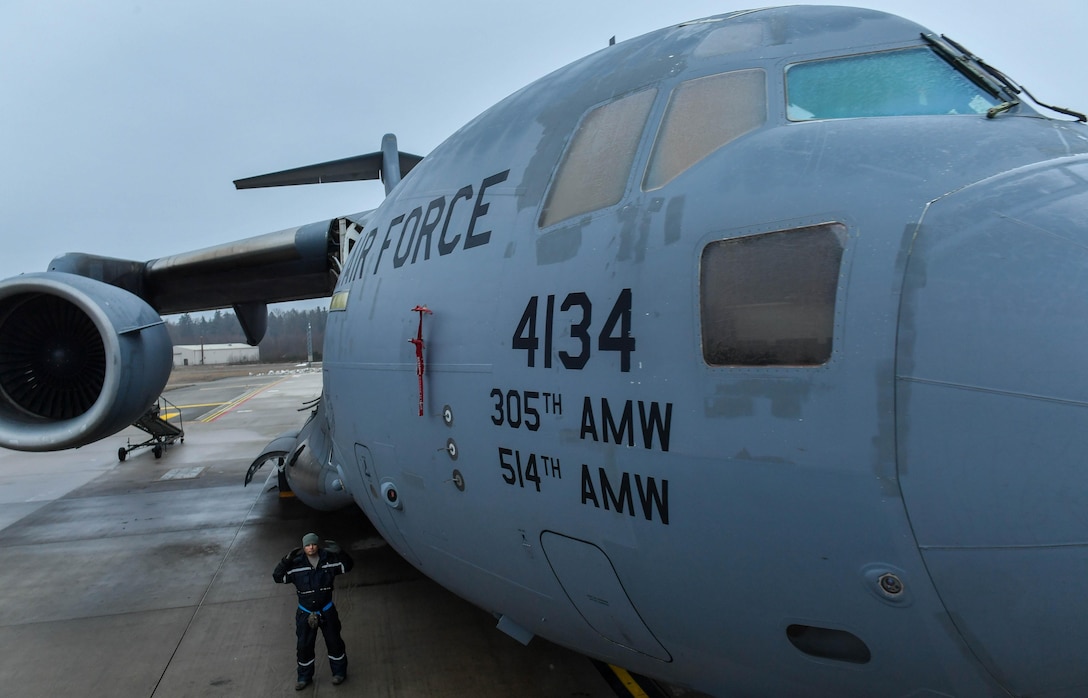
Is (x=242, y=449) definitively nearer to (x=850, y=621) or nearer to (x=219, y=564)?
(x=219, y=564)

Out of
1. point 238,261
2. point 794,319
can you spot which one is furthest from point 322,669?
point 238,261

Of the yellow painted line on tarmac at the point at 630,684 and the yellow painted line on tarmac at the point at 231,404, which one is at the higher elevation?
the yellow painted line on tarmac at the point at 231,404

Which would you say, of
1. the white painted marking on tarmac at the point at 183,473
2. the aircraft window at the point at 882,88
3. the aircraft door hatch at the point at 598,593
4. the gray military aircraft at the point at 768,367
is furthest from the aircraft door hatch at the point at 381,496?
the white painted marking on tarmac at the point at 183,473

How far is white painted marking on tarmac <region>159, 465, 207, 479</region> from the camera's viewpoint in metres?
14.0

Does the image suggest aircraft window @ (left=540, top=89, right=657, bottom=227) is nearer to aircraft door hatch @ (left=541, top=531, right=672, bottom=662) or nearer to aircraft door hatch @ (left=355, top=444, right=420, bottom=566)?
aircraft door hatch @ (left=541, top=531, right=672, bottom=662)

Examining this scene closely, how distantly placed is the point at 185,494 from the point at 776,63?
12.8 meters

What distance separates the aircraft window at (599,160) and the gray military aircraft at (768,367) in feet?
0.06

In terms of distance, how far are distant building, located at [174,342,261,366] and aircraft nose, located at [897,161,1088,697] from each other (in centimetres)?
7895

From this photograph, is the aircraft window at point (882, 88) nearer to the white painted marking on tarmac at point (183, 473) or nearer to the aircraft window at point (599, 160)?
the aircraft window at point (599, 160)

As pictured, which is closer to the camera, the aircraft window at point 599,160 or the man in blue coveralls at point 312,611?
the aircraft window at point 599,160

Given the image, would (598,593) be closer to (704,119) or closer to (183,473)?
(704,119)

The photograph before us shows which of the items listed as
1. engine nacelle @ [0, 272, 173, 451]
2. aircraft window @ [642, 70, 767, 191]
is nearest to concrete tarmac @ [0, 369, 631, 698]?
engine nacelle @ [0, 272, 173, 451]

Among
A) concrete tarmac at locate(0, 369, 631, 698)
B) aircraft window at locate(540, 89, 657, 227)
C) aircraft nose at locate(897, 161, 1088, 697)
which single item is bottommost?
concrete tarmac at locate(0, 369, 631, 698)

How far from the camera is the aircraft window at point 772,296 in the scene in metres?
2.29
